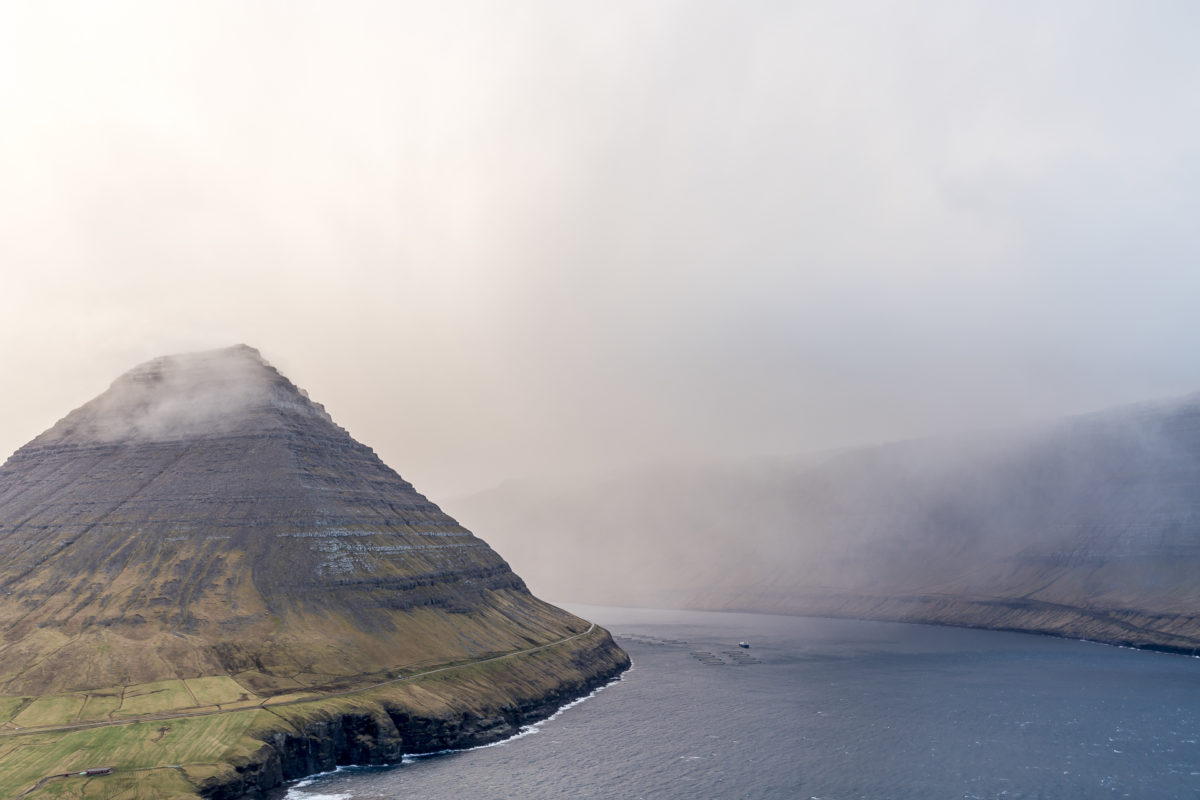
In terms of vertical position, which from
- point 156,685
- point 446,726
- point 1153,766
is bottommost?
point 1153,766

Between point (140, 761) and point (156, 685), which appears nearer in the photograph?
point (140, 761)

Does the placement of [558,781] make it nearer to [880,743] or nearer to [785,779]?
[785,779]

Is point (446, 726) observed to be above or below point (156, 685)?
below

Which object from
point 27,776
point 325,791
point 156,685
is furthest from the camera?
point 156,685

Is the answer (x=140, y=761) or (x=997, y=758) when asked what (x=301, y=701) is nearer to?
(x=140, y=761)

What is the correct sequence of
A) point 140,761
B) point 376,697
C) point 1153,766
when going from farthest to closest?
point 376,697, point 1153,766, point 140,761

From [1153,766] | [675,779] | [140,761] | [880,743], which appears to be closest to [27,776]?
[140,761]

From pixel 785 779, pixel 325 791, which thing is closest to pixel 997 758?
pixel 785 779
